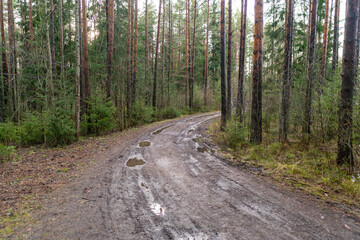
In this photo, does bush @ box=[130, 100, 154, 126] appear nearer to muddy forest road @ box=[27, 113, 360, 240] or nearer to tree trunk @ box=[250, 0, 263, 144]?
tree trunk @ box=[250, 0, 263, 144]

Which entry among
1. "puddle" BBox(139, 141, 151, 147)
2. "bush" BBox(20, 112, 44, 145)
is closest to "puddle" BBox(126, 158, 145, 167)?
"puddle" BBox(139, 141, 151, 147)

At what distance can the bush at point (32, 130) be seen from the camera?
8.92 m

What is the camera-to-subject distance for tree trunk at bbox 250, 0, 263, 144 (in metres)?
7.91

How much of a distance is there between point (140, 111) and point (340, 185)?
42.9 ft

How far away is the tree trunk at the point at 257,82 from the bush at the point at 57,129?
322 inches

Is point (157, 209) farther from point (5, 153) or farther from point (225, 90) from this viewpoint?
point (225, 90)

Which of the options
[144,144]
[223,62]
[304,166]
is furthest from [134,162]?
[223,62]

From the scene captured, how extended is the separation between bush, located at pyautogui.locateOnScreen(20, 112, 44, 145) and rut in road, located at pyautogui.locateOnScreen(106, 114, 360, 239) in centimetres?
579

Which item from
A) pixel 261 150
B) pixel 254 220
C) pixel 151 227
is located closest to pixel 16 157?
pixel 151 227

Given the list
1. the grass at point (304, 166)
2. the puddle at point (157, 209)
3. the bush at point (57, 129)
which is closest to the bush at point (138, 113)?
the bush at point (57, 129)

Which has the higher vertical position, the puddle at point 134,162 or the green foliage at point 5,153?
the green foliage at point 5,153

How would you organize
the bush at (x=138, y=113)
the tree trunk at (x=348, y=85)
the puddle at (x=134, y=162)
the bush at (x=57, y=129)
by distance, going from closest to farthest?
the tree trunk at (x=348, y=85) < the puddle at (x=134, y=162) < the bush at (x=57, y=129) < the bush at (x=138, y=113)

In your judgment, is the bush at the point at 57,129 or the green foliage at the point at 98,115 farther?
the green foliage at the point at 98,115

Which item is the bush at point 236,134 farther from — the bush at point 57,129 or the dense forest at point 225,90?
the bush at point 57,129
